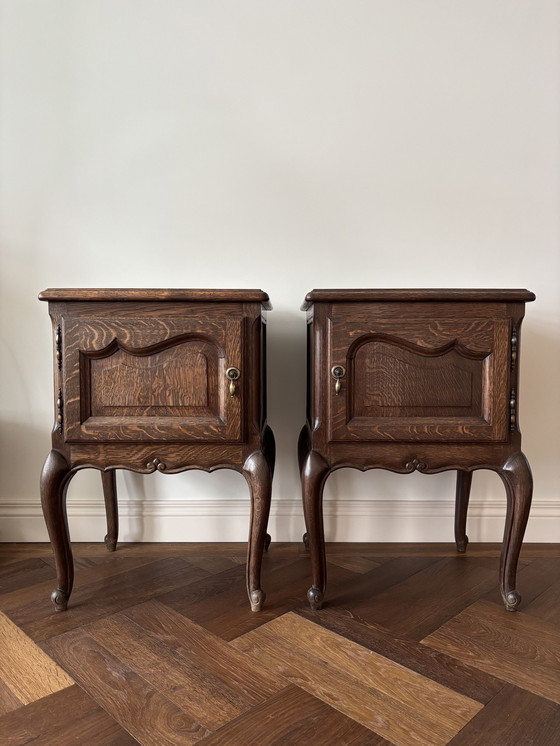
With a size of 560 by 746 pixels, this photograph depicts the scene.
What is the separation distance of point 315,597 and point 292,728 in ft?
1.33

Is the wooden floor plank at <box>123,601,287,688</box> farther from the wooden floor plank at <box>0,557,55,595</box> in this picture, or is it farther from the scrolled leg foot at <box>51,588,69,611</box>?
the wooden floor plank at <box>0,557,55,595</box>

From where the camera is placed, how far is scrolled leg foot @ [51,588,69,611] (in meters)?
1.28

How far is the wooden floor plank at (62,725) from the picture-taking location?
84 cm

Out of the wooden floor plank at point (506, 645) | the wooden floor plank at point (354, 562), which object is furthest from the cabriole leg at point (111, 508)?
the wooden floor plank at point (506, 645)

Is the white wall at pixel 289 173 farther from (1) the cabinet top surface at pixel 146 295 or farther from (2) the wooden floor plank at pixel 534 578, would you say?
(1) the cabinet top surface at pixel 146 295

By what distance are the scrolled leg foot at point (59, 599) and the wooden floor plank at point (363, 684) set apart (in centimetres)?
47

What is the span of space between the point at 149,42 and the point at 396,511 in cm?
180

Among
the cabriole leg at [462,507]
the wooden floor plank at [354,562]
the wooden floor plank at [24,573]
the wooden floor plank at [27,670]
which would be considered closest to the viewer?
the wooden floor plank at [27,670]

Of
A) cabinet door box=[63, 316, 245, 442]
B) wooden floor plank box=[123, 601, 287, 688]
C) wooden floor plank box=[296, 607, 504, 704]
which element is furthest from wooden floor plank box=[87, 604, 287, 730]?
cabinet door box=[63, 316, 245, 442]

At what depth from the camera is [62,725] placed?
88cm

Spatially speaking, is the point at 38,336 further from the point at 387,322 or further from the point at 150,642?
the point at 387,322

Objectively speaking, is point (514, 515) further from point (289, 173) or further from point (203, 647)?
point (289, 173)

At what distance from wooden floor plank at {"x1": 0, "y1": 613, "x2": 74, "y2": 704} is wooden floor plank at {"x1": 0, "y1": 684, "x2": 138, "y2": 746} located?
0.10 ft

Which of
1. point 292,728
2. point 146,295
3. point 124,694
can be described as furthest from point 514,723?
point 146,295
